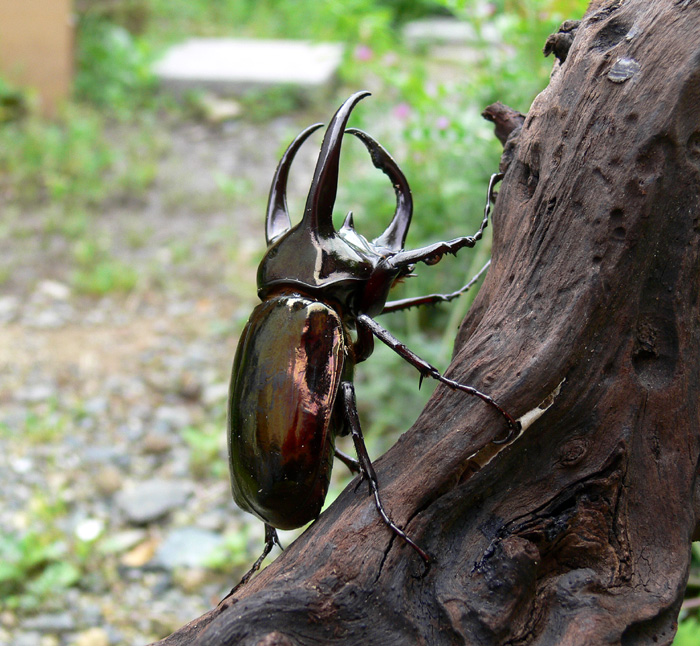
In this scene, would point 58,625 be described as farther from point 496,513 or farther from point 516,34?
point 516,34

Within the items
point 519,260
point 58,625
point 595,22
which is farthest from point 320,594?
point 58,625

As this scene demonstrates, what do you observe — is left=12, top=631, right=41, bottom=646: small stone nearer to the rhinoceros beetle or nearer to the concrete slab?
the rhinoceros beetle

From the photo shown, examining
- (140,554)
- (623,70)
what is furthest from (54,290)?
(623,70)

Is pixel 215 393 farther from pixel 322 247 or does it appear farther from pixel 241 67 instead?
pixel 241 67

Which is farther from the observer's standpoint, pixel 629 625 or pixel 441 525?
pixel 441 525

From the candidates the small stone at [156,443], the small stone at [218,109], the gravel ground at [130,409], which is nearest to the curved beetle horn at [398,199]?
the gravel ground at [130,409]

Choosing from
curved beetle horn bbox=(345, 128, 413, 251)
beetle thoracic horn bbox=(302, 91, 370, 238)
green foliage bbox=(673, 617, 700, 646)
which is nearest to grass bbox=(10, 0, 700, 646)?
green foliage bbox=(673, 617, 700, 646)
